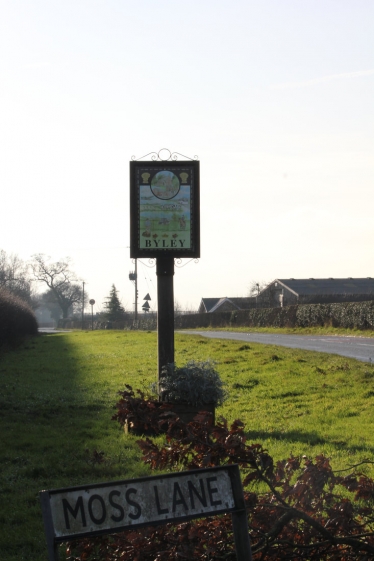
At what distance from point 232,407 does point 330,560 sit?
7.64m

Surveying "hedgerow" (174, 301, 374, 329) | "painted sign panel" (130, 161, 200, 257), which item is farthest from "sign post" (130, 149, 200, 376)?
"hedgerow" (174, 301, 374, 329)

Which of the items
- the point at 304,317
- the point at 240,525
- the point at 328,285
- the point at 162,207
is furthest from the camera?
the point at 328,285

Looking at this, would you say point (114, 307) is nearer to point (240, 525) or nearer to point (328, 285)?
point (328, 285)

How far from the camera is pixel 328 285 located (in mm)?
86812

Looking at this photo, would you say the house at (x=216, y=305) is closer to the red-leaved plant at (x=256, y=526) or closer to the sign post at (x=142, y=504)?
the red-leaved plant at (x=256, y=526)

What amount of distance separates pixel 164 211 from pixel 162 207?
66 mm

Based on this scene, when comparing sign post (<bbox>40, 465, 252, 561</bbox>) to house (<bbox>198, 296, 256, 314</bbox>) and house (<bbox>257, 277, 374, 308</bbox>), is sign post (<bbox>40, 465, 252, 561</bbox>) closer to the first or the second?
house (<bbox>257, 277, 374, 308</bbox>)

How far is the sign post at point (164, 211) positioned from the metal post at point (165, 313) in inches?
0.7

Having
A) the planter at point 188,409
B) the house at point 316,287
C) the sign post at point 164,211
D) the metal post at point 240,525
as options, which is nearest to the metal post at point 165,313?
the sign post at point 164,211

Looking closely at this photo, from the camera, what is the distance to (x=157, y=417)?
509cm

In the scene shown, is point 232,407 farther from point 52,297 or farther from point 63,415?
point 52,297

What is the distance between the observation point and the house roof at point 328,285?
84.9 m

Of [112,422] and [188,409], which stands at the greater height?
[188,409]

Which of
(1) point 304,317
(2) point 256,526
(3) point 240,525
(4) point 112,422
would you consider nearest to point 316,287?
(1) point 304,317
